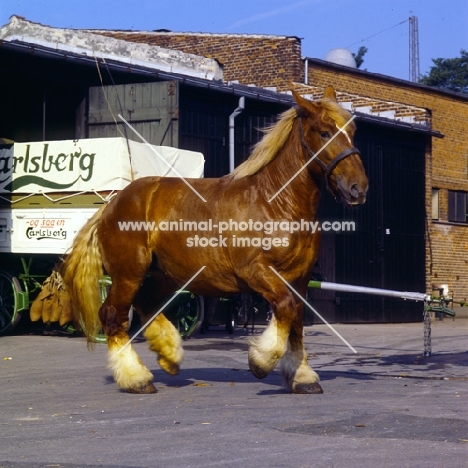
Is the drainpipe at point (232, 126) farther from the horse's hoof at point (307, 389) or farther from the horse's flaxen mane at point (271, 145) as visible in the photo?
the horse's hoof at point (307, 389)

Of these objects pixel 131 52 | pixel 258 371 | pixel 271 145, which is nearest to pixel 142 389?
pixel 258 371

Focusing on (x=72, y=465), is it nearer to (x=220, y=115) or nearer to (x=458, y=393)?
(x=458, y=393)

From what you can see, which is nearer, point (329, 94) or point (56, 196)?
point (329, 94)

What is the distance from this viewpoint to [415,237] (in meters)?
26.5

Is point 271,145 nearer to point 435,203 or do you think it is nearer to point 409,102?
point 435,203

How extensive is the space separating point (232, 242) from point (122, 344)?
4.65 ft

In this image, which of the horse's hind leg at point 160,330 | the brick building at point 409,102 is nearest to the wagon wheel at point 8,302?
the horse's hind leg at point 160,330

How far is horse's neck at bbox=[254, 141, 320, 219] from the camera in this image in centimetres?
845

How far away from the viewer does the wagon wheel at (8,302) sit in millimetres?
15984

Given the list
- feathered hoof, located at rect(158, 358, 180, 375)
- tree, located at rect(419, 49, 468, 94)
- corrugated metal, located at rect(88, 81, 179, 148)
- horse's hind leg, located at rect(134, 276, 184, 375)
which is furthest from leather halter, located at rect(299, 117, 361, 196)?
tree, located at rect(419, 49, 468, 94)

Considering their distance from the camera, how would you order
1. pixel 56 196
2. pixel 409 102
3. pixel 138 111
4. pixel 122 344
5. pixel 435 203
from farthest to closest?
pixel 409 102 < pixel 435 203 < pixel 138 111 < pixel 56 196 < pixel 122 344

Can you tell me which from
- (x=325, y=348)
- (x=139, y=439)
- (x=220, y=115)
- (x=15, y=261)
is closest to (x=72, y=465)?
(x=139, y=439)

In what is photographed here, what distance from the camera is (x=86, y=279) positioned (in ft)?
31.2

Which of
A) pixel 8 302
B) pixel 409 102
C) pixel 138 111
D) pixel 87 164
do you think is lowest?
pixel 8 302
